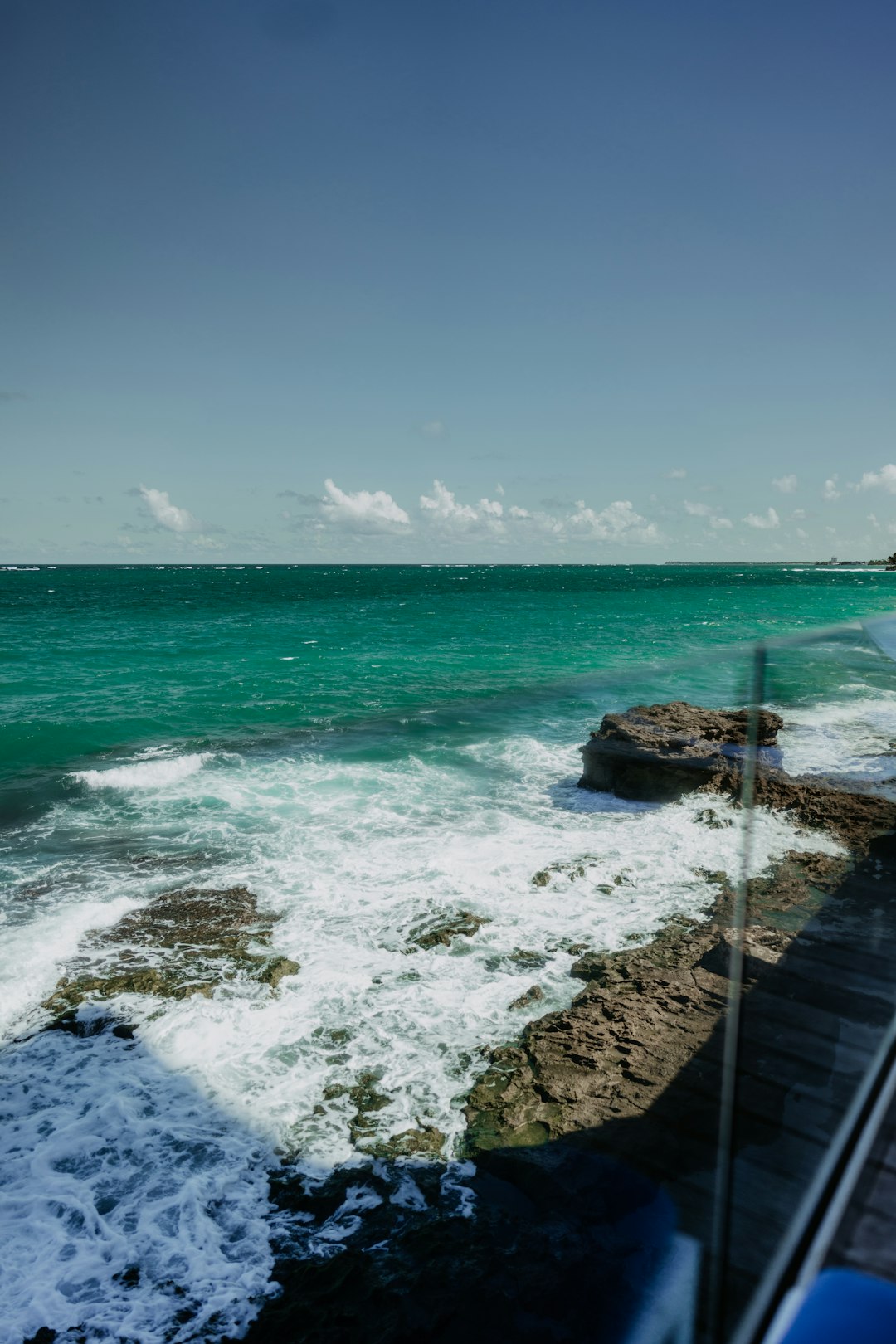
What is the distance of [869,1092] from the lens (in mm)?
2211

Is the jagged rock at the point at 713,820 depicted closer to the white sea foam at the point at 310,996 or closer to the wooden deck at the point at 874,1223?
the white sea foam at the point at 310,996

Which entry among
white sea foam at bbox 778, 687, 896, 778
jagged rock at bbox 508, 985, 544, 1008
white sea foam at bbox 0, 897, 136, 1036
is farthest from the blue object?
white sea foam at bbox 778, 687, 896, 778

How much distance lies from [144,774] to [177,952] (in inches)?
294

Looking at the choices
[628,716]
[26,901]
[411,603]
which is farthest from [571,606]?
[26,901]

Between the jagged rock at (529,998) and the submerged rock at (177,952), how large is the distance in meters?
2.28

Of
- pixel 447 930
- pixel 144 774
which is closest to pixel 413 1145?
pixel 447 930

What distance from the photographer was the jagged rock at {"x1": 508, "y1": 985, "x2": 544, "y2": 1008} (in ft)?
20.6

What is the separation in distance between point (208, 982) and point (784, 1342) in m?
6.77

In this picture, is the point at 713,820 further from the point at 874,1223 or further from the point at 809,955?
the point at 874,1223

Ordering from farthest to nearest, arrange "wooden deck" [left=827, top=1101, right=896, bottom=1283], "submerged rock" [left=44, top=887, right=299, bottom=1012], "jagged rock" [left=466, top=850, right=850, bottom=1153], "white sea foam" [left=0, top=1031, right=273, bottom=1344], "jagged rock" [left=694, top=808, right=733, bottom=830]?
"jagged rock" [left=694, top=808, right=733, bottom=830] → "submerged rock" [left=44, top=887, right=299, bottom=1012] → "jagged rock" [left=466, top=850, right=850, bottom=1153] → "white sea foam" [left=0, top=1031, right=273, bottom=1344] → "wooden deck" [left=827, top=1101, right=896, bottom=1283]

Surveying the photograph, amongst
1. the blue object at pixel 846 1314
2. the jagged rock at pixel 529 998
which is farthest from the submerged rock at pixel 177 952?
the blue object at pixel 846 1314

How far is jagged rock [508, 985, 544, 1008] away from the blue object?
547 cm

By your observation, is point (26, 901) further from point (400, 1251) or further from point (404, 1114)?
point (400, 1251)

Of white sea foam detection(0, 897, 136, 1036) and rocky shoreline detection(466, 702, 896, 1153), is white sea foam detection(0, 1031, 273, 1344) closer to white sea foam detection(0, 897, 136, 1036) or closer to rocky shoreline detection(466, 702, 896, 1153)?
white sea foam detection(0, 897, 136, 1036)
